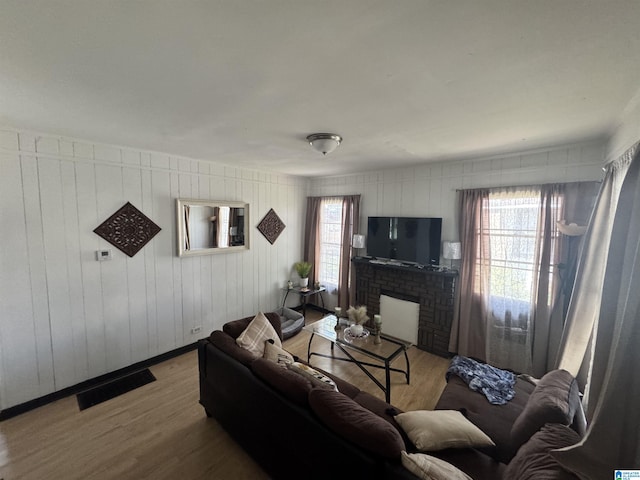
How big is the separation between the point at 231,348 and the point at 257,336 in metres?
0.34

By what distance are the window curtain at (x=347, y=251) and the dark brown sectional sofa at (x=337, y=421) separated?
2.39 meters

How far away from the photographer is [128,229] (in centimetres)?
294

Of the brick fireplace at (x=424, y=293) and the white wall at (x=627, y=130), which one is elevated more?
the white wall at (x=627, y=130)

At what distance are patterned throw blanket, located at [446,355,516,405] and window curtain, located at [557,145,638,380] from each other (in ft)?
1.70

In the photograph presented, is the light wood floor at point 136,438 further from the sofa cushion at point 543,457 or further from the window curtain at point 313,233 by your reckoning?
the window curtain at point 313,233

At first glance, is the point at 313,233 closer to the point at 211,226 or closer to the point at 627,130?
the point at 211,226

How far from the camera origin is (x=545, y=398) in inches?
62.0

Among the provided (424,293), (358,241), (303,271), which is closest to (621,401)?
(424,293)

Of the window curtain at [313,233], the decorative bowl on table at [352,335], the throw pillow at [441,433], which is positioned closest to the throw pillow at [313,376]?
the throw pillow at [441,433]

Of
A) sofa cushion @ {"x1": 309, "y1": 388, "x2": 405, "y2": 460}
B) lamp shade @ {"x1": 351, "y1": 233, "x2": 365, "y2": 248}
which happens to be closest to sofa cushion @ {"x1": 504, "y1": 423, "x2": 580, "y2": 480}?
sofa cushion @ {"x1": 309, "y1": 388, "x2": 405, "y2": 460}

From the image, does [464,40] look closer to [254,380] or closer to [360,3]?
[360,3]

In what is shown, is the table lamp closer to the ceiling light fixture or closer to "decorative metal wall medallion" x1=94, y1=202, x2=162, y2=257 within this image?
the ceiling light fixture

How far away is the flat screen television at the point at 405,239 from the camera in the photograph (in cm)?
354

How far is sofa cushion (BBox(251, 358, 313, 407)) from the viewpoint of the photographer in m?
1.59
